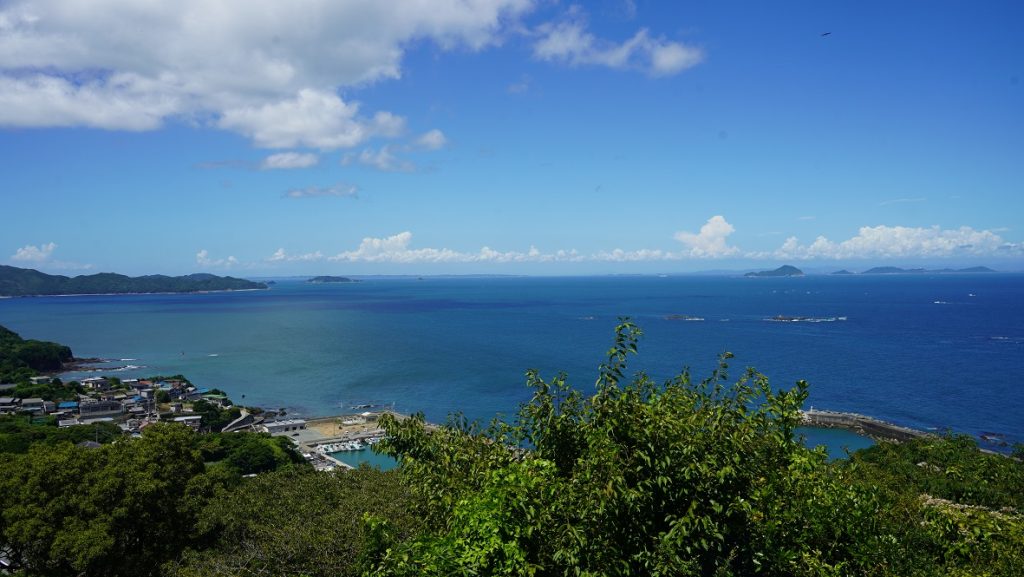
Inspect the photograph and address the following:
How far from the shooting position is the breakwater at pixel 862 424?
37.0 metres

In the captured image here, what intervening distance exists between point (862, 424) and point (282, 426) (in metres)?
41.3

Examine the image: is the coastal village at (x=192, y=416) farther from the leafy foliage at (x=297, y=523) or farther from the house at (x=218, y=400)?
the leafy foliage at (x=297, y=523)

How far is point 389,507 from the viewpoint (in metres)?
9.81

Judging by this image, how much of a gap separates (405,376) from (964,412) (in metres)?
47.2

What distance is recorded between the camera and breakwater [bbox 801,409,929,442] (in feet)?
121

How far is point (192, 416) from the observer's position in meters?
43.5

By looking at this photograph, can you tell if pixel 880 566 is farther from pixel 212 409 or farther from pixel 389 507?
pixel 212 409

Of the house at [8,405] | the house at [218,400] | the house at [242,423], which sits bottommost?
the house at [242,423]

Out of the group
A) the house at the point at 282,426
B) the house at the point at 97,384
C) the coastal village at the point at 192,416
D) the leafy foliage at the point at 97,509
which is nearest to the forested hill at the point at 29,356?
the house at the point at 97,384

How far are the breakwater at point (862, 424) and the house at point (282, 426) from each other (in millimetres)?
35789

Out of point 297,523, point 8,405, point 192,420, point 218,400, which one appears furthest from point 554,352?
point 297,523

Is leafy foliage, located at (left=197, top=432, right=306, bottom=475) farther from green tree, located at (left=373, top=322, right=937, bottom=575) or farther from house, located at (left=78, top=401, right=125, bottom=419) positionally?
green tree, located at (left=373, top=322, right=937, bottom=575)

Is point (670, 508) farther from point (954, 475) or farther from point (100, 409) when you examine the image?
point (100, 409)

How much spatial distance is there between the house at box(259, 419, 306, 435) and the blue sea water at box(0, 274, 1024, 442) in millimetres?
5225
